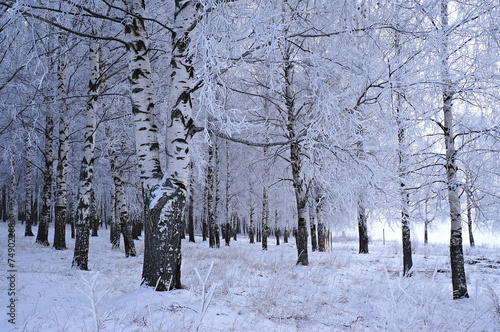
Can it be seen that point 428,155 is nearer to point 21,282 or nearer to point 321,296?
point 321,296

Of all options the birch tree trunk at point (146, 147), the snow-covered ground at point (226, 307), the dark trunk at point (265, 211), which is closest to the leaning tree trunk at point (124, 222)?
the snow-covered ground at point (226, 307)

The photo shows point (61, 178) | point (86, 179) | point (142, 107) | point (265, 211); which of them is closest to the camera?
point (142, 107)

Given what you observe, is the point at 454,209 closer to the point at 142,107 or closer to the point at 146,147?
the point at 146,147

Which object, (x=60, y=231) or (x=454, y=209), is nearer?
(x=454, y=209)

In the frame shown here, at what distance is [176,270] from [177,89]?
8.27ft

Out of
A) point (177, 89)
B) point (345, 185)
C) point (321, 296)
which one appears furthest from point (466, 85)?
point (177, 89)

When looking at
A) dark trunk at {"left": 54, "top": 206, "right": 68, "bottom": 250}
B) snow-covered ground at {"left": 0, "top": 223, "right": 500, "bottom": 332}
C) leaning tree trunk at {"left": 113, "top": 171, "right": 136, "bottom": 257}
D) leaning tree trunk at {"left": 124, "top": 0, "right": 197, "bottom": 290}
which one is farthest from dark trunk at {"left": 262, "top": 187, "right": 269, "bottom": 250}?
leaning tree trunk at {"left": 124, "top": 0, "right": 197, "bottom": 290}

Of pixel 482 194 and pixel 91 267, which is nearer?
pixel 482 194

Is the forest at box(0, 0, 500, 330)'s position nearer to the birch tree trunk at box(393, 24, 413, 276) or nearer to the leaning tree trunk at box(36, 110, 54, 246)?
the birch tree trunk at box(393, 24, 413, 276)

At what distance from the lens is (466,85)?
6.25 meters

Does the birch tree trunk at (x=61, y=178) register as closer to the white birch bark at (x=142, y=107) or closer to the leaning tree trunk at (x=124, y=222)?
the leaning tree trunk at (x=124, y=222)

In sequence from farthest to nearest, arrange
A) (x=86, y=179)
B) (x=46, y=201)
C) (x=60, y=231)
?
(x=46, y=201), (x=60, y=231), (x=86, y=179)

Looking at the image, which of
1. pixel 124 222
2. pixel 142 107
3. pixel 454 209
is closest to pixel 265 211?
pixel 124 222

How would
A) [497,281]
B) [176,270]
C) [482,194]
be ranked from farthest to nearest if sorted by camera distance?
[497,281]
[482,194]
[176,270]
